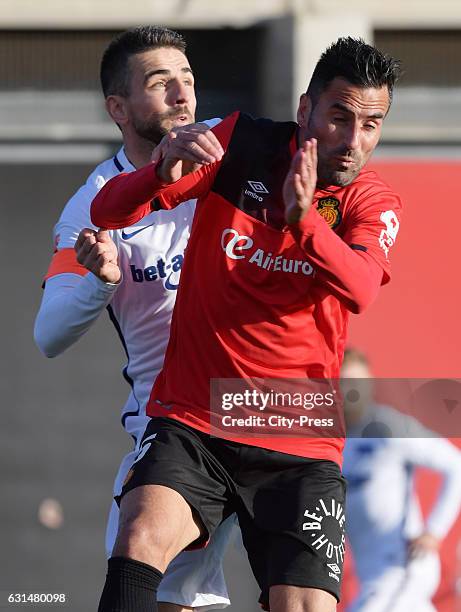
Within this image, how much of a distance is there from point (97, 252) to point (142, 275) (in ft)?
1.86

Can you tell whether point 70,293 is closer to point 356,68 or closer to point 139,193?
point 139,193

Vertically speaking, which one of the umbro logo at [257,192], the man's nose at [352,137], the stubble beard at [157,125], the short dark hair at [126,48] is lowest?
the umbro logo at [257,192]

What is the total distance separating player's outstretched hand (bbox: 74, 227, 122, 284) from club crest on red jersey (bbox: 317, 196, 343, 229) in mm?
600

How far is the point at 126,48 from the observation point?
4.52m

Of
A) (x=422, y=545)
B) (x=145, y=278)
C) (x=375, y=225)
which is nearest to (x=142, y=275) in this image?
(x=145, y=278)

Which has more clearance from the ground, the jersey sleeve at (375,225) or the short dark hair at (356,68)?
the short dark hair at (356,68)

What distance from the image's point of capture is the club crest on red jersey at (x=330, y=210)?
364 centimetres

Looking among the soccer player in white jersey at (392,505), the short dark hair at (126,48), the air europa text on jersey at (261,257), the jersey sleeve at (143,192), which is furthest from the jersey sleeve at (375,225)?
the soccer player in white jersey at (392,505)

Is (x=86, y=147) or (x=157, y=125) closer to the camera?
(x=157, y=125)

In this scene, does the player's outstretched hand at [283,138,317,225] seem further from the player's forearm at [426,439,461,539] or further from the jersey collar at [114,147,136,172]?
the player's forearm at [426,439,461,539]

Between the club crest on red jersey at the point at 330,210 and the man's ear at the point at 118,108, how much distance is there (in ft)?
3.63

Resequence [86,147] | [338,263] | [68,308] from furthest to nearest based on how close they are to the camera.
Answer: [86,147], [68,308], [338,263]

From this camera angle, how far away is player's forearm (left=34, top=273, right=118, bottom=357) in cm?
390

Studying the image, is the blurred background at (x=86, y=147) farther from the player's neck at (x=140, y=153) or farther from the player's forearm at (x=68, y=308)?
the player's forearm at (x=68, y=308)
